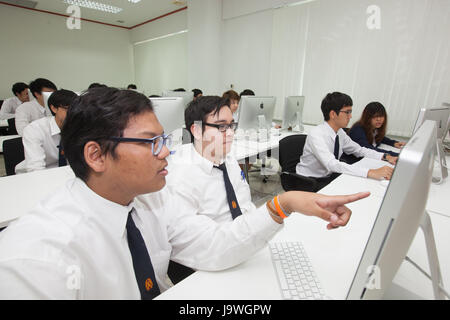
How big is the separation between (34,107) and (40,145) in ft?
6.93

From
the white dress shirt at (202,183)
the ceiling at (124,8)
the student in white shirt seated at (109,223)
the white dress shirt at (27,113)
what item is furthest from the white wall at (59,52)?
the student in white shirt seated at (109,223)

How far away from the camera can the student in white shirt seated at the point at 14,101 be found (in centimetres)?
432

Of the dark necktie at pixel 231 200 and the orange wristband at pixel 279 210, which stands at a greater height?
the orange wristband at pixel 279 210

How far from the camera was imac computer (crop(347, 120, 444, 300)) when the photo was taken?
40 cm

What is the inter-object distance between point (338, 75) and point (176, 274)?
11.8ft

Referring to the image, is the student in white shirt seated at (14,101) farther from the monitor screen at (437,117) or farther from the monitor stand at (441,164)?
the monitor stand at (441,164)

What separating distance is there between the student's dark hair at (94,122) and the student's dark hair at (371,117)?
265 centimetres

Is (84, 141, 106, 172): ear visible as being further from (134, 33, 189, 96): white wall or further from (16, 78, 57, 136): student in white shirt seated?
(134, 33, 189, 96): white wall

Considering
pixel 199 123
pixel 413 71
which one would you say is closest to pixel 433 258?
pixel 199 123

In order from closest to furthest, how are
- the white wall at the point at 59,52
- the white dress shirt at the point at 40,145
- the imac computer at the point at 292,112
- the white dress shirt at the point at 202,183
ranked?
the white dress shirt at the point at 202,183 → the white dress shirt at the point at 40,145 → the imac computer at the point at 292,112 → the white wall at the point at 59,52

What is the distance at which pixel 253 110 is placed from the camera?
2727mm

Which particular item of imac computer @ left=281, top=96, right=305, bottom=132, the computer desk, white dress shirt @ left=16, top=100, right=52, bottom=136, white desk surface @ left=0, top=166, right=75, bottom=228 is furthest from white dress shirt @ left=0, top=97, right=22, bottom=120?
the computer desk

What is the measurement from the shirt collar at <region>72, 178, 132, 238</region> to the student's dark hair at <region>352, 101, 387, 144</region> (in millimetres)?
2722

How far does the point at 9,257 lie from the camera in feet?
1.58
